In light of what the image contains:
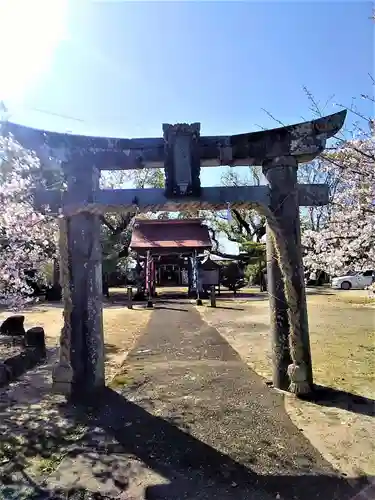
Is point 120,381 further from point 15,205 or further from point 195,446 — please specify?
point 15,205

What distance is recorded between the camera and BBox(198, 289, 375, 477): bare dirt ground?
4.18 meters

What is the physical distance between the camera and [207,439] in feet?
14.5

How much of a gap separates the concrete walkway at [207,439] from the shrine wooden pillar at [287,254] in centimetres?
55

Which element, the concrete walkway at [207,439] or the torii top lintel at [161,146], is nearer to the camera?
the concrete walkway at [207,439]

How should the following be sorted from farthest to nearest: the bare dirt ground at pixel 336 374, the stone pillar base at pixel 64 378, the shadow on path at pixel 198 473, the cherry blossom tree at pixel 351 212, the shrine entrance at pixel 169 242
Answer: the shrine entrance at pixel 169 242 < the cherry blossom tree at pixel 351 212 < the stone pillar base at pixel 64 378 < the bare dirt ground at pixel 336 374 < the shadow on path at pixel 198 473

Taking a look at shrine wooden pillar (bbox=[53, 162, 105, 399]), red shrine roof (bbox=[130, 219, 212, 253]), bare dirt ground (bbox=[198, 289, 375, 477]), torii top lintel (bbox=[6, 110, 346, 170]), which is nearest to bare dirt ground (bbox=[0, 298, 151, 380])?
shrine wooden pillar (bbox=[53, 162, 105, 399])

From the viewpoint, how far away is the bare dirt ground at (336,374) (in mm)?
4180

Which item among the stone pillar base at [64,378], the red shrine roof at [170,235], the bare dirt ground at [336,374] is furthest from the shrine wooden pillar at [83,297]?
the red shrine roof at [170,235]

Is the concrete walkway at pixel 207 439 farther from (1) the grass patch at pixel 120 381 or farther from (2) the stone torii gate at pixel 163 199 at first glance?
(2) the stone torii gate at pixel 163 199

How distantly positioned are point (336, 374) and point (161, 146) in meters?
4.68

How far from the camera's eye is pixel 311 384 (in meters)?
5.84

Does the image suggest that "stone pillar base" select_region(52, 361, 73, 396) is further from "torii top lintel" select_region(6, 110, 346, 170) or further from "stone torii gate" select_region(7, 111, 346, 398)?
"torii top lintel" select_region(6, 110, 346, 170)

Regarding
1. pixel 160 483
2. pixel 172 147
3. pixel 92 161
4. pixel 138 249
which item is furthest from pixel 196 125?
pixel 138 249

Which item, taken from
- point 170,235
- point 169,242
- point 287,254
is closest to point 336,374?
point 287,254
